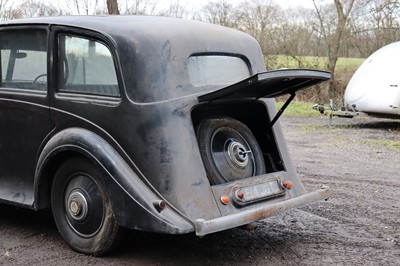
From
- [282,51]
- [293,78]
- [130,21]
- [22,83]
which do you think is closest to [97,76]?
[130,21]

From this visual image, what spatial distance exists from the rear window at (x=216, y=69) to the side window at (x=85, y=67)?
2.15 ft

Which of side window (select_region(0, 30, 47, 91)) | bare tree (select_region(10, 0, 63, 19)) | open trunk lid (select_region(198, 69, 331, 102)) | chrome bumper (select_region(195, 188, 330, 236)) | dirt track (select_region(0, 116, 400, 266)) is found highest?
bare tree (select_region(10, 0, 63, 19))

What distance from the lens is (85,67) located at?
4629 millimetres

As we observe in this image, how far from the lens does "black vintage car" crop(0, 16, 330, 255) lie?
4.15 metres

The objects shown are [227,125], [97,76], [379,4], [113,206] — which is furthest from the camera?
[379,4]

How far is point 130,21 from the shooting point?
15.2 feet

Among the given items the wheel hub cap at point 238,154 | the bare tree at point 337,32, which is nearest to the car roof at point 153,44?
the wheel hub cap at point 238,154

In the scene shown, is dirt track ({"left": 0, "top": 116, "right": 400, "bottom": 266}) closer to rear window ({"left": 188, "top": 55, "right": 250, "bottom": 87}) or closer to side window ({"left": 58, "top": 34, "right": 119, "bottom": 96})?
side window ({"left": 58, "top": 34, "right": 119, "bottom": 96})

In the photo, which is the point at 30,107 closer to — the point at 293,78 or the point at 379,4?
the point at 293,78

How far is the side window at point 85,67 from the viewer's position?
4461 millimetres

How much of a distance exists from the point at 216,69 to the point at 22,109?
1.71m

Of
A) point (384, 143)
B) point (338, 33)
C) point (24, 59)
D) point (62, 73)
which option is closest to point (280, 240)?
point (62, 73)

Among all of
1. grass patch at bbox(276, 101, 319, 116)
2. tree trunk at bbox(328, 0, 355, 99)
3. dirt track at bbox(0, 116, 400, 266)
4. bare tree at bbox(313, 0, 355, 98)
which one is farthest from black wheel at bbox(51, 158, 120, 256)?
tree trunk at bbox(328, 0, 355, 99)

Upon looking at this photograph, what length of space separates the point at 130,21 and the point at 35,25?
875 millimetres
